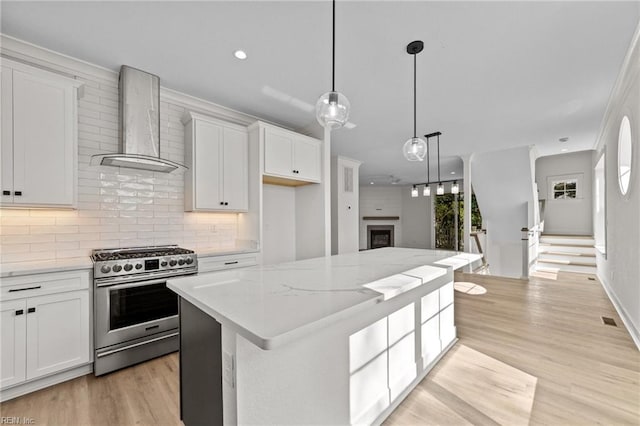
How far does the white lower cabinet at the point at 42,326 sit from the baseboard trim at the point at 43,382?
0.04m

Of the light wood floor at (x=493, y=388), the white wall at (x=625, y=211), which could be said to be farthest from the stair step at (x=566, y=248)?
the light wood floor at (x=493, y=388)

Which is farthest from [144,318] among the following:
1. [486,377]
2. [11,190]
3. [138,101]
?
[486,377]

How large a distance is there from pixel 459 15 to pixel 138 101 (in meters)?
2.86

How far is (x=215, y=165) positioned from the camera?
3.21 m

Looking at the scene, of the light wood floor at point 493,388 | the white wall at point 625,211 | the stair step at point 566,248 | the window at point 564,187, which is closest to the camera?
the light wood floor at point 493,388

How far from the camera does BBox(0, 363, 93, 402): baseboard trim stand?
190cm

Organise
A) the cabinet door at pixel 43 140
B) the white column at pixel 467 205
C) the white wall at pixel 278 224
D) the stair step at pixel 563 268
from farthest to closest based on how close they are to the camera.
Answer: the white column at pixel 467 205
the stair step at pixel 563 268
the white wall at pixel 278 224
the cabinet door at pixel 43 140

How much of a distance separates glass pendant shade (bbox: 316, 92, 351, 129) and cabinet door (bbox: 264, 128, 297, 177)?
1708 millimetres

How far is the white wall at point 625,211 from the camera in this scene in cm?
254

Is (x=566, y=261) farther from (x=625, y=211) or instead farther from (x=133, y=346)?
(x=133, y=346)

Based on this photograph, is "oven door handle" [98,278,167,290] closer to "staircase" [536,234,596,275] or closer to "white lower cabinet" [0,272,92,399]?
"white lower cabinet" [0,272,92,399]

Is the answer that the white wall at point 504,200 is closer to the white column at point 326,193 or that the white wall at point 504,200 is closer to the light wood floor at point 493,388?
the light wood floor at point 493,388

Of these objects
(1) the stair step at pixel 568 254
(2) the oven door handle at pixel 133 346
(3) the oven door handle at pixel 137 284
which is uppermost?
(3) the oven door handle at pixel 137 284

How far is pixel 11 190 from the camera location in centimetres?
206
